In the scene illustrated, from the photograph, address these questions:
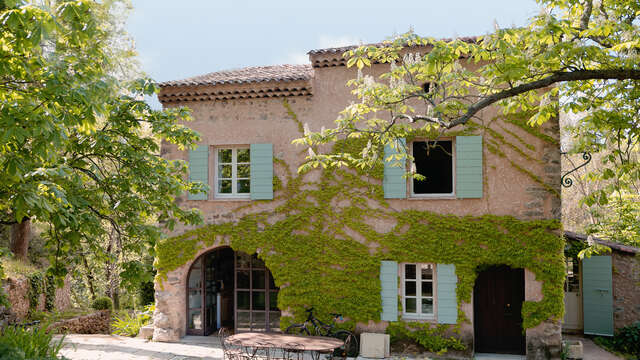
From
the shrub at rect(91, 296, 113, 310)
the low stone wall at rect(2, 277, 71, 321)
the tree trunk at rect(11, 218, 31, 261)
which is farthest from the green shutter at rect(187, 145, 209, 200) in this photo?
the tree trunk at rect(11, 218, 31, 261)

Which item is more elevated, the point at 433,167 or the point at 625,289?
the point at 433,167

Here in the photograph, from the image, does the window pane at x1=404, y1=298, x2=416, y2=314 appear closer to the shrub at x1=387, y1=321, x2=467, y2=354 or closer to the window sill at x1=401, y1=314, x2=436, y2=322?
the window sill at x1=401, y1=314, x2=436, y2=322

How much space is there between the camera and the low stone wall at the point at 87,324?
1314 centimetres

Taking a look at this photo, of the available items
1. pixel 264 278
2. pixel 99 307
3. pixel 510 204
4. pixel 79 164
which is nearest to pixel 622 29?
pixel 510 204

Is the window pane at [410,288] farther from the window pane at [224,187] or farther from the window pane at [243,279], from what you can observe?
the window pane at [224,187]

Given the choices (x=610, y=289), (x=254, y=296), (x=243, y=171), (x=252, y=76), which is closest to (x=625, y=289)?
(x=610, y=289)

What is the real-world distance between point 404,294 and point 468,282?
1.39 meters

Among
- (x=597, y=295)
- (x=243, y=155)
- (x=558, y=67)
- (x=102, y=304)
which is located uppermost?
(x=558, y=67)

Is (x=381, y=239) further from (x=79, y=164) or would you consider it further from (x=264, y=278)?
(x=79, y=164)

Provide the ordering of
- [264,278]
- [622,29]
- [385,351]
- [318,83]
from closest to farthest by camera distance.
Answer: [622,29], [385,351], [318,83], [264,278]

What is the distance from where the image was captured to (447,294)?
959cm

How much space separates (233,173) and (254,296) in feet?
10.1

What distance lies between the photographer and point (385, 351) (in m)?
9.41

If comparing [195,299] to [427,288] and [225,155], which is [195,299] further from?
[427,288]
